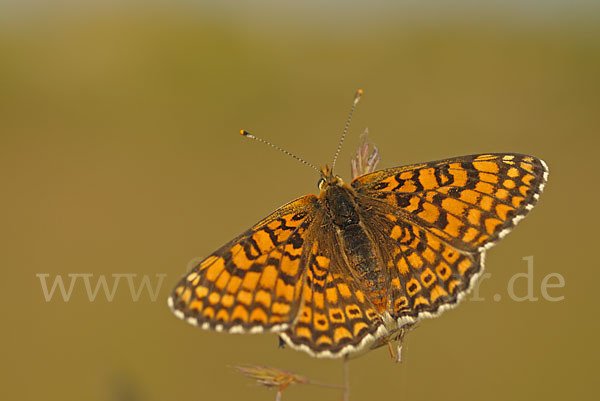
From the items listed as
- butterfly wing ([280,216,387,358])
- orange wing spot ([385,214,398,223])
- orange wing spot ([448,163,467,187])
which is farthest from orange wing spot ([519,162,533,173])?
butterfly wing ([280,216,387,358])

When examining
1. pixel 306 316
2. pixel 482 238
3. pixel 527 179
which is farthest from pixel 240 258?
pixel 527 179

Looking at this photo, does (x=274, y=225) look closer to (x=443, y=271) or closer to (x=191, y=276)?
(x=191, y=276)

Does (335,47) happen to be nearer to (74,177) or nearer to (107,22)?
(107,22)

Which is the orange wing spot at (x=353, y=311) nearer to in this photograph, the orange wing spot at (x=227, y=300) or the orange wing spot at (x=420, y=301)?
the orange wing spot at (x=420, y=301)

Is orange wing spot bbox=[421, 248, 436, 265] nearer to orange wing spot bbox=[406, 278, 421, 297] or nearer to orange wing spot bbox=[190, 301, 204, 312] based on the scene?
orange wing spot bbox=[406, 278, 421, 297]

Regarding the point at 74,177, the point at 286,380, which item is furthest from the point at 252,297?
the point at 74,177

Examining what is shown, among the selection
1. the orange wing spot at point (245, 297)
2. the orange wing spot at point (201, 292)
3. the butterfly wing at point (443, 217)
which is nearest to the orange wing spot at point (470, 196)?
the butterfly wing at point (443, 217)
